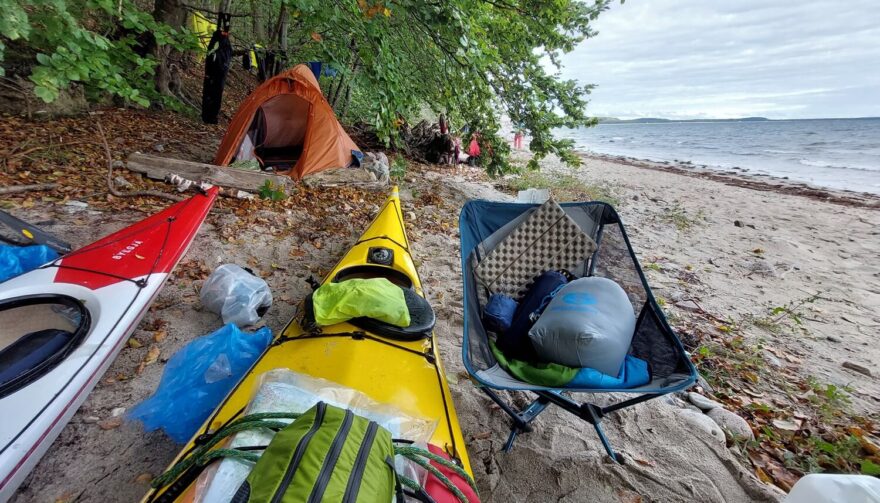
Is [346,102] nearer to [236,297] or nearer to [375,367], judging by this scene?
[236,297]

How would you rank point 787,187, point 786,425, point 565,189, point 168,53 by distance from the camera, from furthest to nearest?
1. point 787,187
2. point 565,189
3. point 168,53
4. point 786,425

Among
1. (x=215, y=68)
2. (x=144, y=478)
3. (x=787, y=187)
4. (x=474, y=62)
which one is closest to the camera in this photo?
(x=144, y=478)

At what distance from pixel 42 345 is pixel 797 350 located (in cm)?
540

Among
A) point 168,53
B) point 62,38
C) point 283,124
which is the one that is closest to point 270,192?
point 62,38

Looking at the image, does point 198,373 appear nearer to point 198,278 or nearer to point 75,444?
point 75,444

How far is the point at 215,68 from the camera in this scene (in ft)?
20.6

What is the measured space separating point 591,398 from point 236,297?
264cm

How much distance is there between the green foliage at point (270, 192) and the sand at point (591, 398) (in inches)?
24.9

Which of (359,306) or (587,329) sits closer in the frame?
(587,329)

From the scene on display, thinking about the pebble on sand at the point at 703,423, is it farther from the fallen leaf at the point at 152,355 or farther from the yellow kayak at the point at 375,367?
the fallen leaf at the point at 152,355

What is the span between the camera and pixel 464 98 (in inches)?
189

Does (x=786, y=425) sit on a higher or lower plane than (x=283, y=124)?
lower

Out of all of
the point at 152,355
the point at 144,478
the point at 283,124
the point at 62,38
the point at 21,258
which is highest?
the point at 62,38

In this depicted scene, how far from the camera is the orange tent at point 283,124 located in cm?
528
